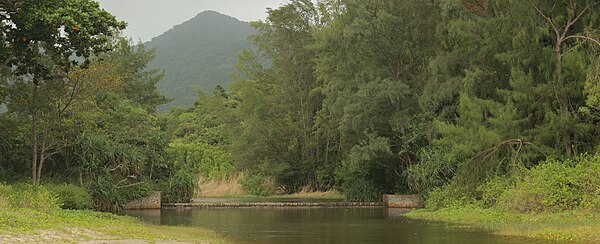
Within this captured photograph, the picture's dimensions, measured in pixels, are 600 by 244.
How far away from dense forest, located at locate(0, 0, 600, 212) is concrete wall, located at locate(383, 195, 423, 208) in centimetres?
78

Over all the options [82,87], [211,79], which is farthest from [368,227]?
[211,79]

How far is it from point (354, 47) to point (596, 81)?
1511cm

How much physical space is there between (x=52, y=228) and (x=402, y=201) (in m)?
21.3

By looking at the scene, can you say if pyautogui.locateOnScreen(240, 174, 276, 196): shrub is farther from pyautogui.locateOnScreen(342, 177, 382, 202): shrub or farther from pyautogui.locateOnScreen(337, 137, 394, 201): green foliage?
pyautogui.locateOnScreen(342, 177, 382, 202): shrub

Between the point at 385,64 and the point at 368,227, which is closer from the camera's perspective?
the point at 368,227

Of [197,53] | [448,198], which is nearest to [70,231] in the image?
[448,198]

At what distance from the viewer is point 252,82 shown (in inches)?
1969

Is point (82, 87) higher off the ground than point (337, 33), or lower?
lower

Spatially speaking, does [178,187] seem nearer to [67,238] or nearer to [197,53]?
[67,238]

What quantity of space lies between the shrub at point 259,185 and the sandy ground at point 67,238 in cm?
3399

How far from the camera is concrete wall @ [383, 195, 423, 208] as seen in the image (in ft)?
108

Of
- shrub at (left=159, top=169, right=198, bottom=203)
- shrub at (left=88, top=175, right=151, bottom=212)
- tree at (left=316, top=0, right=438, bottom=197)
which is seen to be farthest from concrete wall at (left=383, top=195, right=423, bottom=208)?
shrub at (left=88, top=175, right=151, bottom=212)

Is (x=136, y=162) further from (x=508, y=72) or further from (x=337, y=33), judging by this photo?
(x=508, y=72)

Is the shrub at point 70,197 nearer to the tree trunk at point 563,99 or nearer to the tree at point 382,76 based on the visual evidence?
the tree at point 382,76
